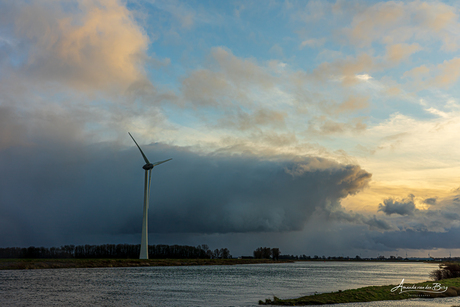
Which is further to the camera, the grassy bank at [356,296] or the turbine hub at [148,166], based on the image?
the turbine hub at [148,166]

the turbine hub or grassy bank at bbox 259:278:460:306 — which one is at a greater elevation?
the turbine hub

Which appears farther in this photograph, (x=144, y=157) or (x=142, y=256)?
(x=142, y=256)

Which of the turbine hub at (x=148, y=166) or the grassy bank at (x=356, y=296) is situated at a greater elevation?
the turbine hub at (x=148, y=166)

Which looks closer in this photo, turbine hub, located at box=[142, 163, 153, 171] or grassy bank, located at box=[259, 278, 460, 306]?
grassy bank, located at box=[259, 278, 460, 306]

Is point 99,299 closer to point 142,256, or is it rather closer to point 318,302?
point 318,302

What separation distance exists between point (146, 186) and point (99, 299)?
107025 mm

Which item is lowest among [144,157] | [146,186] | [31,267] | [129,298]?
[31,267]

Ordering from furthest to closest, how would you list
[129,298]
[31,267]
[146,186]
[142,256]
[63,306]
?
[142,256], [146,186], [31,267], [129,298], [63,306]

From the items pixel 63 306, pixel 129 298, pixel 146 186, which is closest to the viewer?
pixel 63 306

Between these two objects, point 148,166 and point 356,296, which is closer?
point 356,296

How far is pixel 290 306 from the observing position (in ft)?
127

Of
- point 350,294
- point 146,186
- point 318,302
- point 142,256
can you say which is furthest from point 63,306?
point 142,256

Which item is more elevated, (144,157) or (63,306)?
(144,157)

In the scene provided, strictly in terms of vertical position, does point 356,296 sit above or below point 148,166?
below
